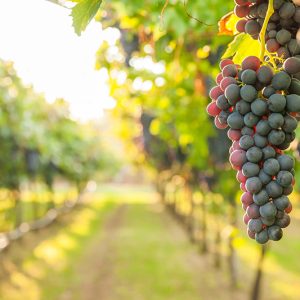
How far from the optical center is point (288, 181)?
1043 mm

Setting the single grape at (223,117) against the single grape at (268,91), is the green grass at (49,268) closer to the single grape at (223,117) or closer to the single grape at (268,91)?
the single grape at (223,117)

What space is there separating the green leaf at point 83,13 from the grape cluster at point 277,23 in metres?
0.34

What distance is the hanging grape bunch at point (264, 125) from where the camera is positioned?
1036 mm

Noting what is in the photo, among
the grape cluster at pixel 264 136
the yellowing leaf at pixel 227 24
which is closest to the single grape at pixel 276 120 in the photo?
the grape cluster at pixel 264 136

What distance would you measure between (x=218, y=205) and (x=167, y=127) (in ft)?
13.7

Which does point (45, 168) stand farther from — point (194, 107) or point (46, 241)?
point (194, 107)

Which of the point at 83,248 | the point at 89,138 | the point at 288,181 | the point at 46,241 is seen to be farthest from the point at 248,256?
the point at 89,138

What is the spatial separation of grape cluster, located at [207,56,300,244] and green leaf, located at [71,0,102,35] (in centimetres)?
36

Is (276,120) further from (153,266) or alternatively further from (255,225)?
(153,266)

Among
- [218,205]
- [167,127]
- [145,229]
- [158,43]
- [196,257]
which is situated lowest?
[145,229]

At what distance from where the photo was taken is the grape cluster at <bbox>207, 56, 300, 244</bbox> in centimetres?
103

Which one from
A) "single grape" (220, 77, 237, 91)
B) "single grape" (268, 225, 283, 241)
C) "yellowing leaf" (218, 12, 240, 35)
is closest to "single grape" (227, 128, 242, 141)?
"single grape" (220, 77, 237, 91)

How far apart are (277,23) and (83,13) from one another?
468 millimetres

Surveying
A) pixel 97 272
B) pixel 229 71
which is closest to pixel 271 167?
pixel 229 71
